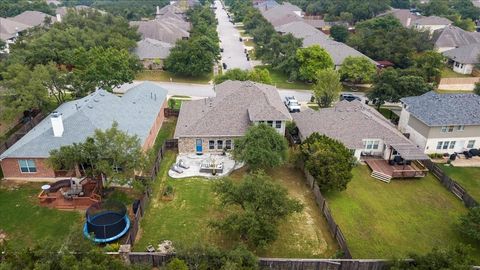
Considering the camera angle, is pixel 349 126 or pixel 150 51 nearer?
pixel 349 126

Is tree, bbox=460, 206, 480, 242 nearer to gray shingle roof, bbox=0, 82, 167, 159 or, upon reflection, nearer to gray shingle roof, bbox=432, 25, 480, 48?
gray shingle roof, bbox=0, 82, 167, 159

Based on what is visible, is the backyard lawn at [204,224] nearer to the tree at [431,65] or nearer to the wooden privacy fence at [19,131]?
the wooden privacy fence at [19,131]

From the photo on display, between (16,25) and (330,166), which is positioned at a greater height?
(16,25)

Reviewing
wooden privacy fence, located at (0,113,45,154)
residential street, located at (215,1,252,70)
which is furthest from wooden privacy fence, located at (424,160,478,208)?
wooden privacy fence, located at (0,113,45,154)

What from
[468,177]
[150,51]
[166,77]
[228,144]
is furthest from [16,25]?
[468,177]

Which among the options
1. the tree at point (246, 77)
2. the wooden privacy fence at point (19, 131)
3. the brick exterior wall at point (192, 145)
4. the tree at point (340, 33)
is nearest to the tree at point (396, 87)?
the tree at point (246, 77)

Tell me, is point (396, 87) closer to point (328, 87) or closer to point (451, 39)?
point (328, 87)
